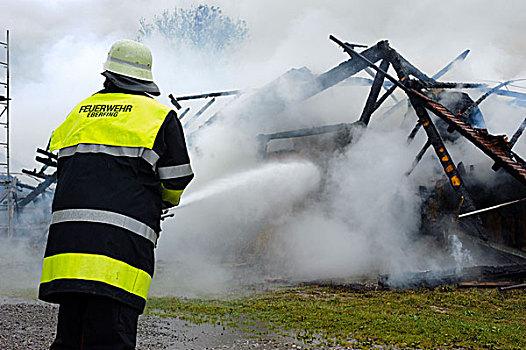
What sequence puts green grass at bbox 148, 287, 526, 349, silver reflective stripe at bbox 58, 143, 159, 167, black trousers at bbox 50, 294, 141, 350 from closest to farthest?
black trousers at bbox 50, 294, 141, 350 → silver reflective stripe at bbox 58, 143, 159, 167 → green grass at bbox 148, 287, 526, 349

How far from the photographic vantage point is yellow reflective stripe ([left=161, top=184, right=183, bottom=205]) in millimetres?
2545

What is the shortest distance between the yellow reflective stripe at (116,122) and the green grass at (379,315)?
10.8 feet

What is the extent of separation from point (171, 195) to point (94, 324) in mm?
754

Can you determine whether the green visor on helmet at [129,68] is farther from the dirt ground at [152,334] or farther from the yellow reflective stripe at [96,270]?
the dirt ground at [152,334]

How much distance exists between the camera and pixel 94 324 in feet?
7.04

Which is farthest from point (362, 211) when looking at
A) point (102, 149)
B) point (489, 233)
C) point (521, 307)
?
point (102, 149)

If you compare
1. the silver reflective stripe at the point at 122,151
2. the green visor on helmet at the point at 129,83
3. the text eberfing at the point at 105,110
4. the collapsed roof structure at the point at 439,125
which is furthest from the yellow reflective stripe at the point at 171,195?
the collapsed roof structure at the point at 439,125

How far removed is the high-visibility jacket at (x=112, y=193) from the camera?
2.20 m

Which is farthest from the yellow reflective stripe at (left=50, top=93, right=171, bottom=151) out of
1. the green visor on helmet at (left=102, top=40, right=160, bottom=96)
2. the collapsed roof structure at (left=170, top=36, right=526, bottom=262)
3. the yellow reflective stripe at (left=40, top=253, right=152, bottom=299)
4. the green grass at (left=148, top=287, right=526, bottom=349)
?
the collapsed roof structure at (left=170, top=36, right=526, bottom=262)

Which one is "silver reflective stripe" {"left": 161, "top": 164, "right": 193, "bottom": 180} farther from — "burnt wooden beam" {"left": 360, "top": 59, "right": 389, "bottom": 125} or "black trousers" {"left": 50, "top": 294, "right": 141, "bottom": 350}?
"burnt wooden beam" {"left": 360, "top": 59, "right": 389, "bottom": 125}

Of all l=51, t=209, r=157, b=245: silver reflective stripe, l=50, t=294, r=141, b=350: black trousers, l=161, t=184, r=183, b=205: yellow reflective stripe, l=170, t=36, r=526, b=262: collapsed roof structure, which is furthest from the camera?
l=170, t=36, r=526, b=262: collapsed roof structure

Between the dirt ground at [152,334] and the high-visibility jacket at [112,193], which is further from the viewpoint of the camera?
the dirt ground at [152,334]

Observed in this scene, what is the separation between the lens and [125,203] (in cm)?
231

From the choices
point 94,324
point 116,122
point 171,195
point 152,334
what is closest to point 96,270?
point 94,324
